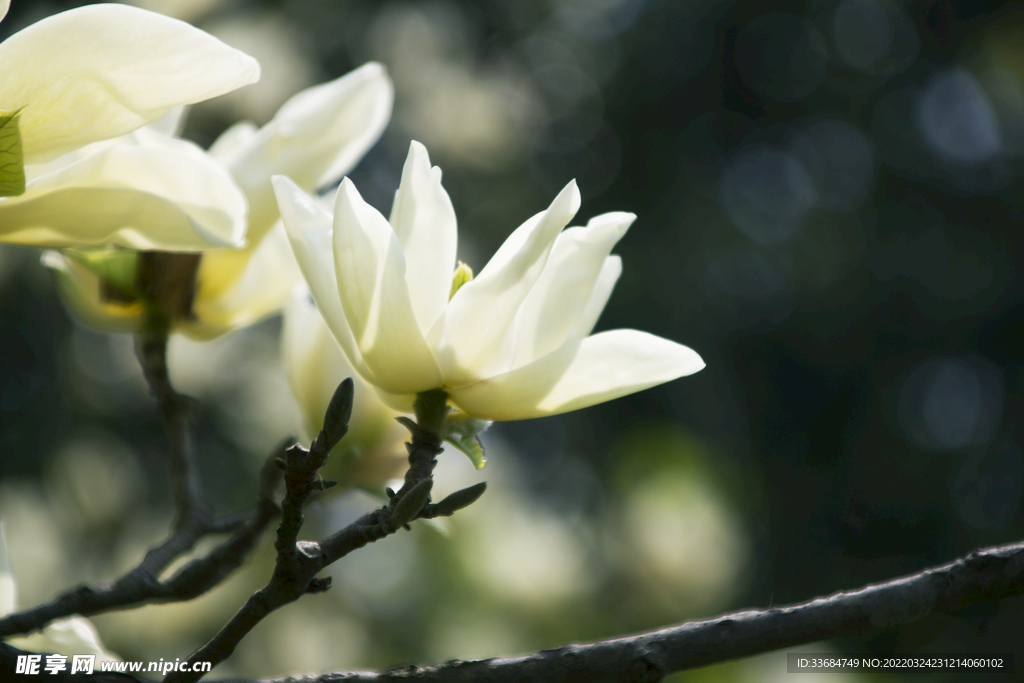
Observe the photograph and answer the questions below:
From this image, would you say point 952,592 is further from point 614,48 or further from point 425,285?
point 614,48

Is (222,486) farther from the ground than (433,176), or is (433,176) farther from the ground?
(433,176)

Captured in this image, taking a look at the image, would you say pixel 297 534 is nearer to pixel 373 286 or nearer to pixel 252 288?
pixel 373 286

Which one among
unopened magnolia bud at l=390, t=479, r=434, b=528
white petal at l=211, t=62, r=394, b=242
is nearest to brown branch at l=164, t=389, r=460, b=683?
unopened magnolia bud at l=390, t=479, r=434, b=528

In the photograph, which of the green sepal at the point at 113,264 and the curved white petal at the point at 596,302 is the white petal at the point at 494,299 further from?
the green sepal at the point at 113,264

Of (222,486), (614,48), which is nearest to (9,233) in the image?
(222,486)

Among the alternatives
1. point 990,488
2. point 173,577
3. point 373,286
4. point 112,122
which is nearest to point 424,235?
point 373,286

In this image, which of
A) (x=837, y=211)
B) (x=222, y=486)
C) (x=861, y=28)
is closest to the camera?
(x=222, y=486)
